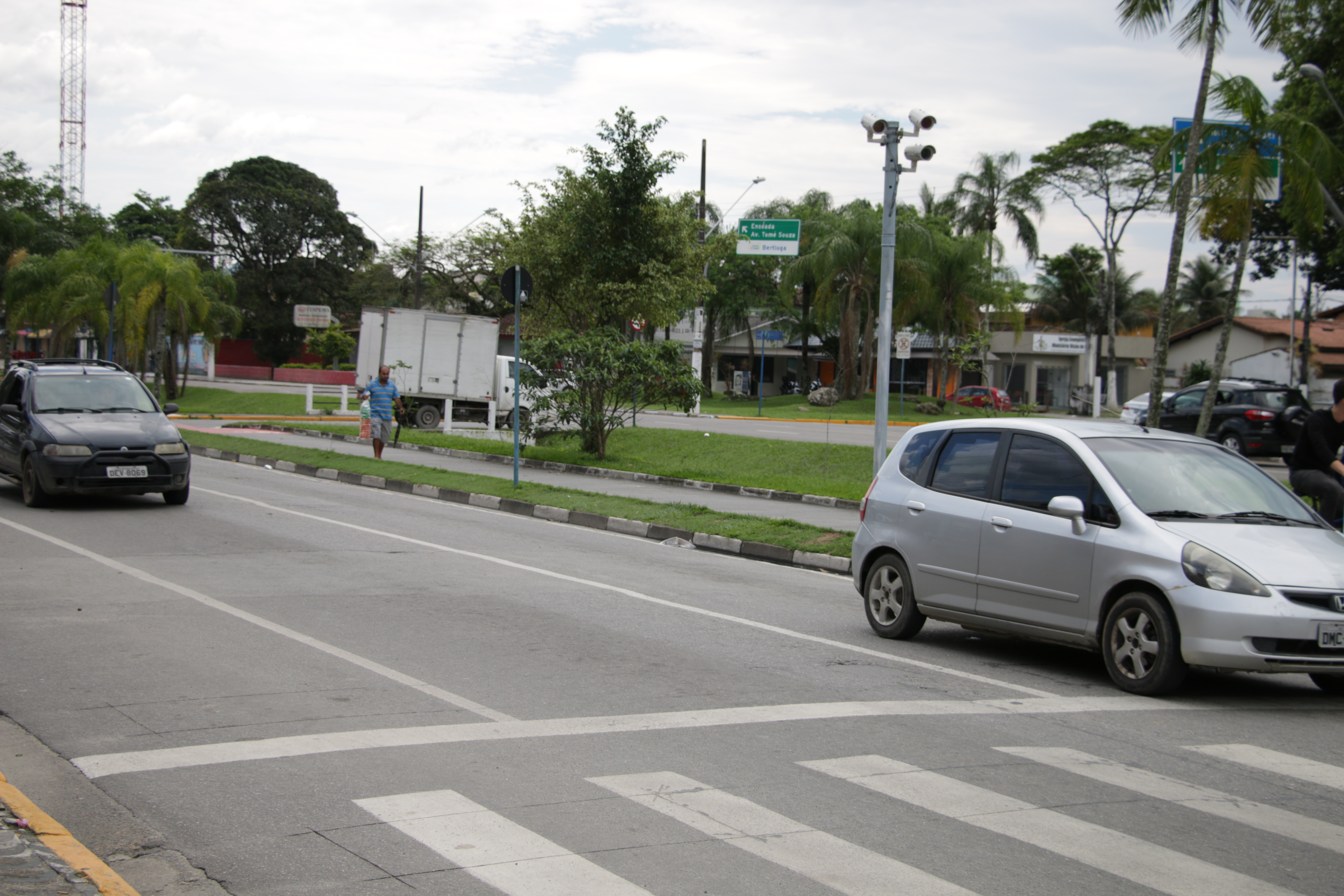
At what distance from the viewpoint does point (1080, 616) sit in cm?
704

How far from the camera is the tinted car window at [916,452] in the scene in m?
8.53

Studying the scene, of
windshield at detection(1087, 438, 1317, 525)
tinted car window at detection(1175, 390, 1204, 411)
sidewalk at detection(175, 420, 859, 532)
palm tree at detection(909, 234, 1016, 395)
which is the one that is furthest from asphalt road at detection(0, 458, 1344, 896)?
palm tree at detection(909, 234, 1016, 395)

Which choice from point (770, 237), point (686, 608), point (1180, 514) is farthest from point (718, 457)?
point (770, 237)

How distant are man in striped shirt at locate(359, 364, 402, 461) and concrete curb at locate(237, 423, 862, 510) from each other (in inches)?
102

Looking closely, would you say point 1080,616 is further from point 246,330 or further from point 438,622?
point 246,330

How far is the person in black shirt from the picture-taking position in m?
10.4

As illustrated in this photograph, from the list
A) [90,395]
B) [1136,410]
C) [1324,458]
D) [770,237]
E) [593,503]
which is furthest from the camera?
[770,237]

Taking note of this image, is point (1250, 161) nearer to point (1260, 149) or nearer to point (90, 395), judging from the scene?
point (1260, 149)

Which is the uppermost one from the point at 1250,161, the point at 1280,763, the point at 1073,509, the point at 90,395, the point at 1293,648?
the point at 1250,161

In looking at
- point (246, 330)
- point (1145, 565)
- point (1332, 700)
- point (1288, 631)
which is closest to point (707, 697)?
point (1145, 565)

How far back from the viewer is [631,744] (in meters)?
5.42

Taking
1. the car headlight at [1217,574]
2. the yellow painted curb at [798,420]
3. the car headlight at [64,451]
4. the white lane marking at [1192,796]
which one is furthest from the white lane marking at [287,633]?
the yellow painted curb at [798,420]

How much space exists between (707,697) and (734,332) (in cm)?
6176

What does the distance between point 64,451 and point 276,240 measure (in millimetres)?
57322
